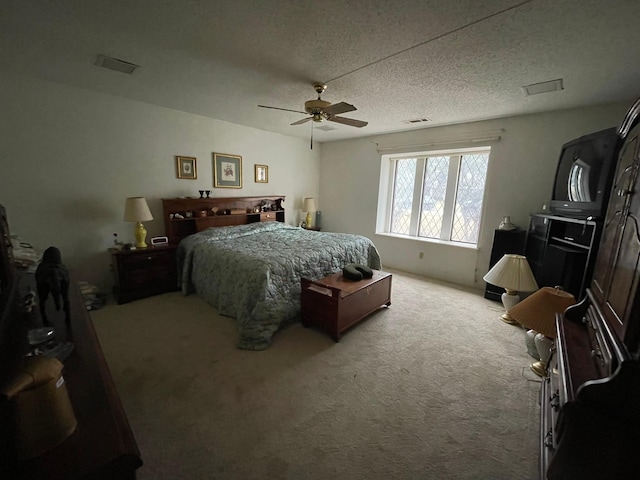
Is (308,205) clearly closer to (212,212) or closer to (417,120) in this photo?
(212,212)

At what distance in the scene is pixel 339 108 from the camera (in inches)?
90.1

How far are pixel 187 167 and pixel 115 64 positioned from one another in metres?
1.56

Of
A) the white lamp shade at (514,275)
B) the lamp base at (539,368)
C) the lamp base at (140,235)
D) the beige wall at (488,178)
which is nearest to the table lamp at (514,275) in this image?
the white lamp shade at (514,275)

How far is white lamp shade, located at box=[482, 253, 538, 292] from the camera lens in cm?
246

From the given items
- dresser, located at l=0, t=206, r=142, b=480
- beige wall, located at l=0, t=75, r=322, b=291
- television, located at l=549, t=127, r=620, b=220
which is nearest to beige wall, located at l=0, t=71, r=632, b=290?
beige wall, located at l=0, t=75, r=322, b=291

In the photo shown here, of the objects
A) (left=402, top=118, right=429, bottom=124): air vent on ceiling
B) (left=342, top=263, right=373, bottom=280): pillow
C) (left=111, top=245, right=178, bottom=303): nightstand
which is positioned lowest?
(left=111, top=245, right=178, bottom=303): nightstand

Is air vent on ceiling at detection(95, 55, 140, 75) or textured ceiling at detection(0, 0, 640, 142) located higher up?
textured ceiling at detection(0, 0, 640, 142)

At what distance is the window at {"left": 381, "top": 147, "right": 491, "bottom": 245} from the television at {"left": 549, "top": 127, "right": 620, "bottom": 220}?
44.3 inches

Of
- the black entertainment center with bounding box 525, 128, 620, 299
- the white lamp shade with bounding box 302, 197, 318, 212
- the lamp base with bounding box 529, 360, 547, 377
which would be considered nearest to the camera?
the lamp base with bounding box 529, 360, 547, 377

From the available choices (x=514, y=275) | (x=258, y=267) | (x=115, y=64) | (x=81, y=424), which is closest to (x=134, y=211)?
(x=115, y=64)

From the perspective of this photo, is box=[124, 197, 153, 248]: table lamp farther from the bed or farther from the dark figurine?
the dark figurine

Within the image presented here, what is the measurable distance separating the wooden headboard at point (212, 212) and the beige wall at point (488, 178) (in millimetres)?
1362

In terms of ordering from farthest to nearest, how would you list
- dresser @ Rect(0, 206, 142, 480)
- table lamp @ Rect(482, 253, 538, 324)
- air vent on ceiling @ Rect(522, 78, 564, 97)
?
table lamp @ Rect(482, 253, 538, 324) < air vent on ceiling @ Rect(522, 78, 564, 97) < dresser @ Rect(0, 206, 142, 480)

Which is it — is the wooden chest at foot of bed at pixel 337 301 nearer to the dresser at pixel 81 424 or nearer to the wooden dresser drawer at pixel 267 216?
the dresser at pixel 81 424
